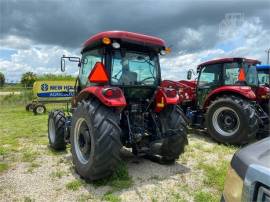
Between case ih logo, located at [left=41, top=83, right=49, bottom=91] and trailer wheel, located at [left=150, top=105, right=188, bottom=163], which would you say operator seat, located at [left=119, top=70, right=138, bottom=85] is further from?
case ih logo, located at [left=41, top=83, right=49, bottom=91]

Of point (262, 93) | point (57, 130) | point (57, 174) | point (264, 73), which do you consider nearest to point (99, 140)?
point (57, 174)

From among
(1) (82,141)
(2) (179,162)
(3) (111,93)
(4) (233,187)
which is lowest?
(2) (179,162)

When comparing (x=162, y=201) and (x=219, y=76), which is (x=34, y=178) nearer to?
(x=162, y=201)

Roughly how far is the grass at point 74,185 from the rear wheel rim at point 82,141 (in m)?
0.29

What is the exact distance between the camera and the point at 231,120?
6.52 meters

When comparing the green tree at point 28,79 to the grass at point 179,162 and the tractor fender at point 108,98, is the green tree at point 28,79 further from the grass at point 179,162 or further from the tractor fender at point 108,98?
the tractor fender at point 108,98

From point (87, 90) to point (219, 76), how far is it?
4.37m

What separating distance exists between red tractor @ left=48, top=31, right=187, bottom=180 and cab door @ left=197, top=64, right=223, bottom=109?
3086 millimetres

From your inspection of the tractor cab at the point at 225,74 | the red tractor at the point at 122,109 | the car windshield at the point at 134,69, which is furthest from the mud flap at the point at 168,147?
the tractor cab at the point at 225,74

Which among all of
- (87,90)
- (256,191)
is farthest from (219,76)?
(256,191)

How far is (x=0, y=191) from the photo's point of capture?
3.63m

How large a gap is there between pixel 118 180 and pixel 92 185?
37 cm

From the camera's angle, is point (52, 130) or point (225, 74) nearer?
point (52, 130)

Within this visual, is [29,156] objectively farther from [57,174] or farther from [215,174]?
[215,174]
